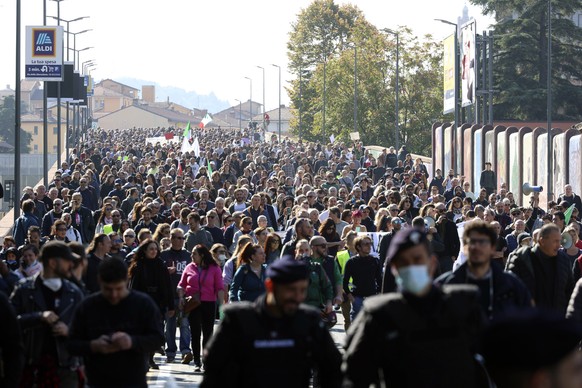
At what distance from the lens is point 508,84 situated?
76.8 metres

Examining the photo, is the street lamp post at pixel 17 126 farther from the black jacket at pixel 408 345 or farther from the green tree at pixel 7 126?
the green tree at pixel 7 126

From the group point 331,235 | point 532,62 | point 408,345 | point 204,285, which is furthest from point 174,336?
point 532,62

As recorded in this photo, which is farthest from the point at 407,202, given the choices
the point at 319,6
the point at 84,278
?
the point at 319,6

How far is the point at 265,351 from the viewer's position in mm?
6637

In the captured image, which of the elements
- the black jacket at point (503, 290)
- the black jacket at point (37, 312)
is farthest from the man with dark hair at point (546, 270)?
the black jacket at point (37, 312)

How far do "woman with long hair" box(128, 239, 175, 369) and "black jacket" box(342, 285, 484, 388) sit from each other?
8.37 metres

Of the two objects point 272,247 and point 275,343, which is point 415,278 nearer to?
point 275,343

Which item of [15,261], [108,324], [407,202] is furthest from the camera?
[407,202]

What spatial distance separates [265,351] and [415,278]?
2.61 ft

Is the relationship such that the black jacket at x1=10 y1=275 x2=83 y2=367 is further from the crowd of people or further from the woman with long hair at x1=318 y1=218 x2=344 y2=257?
the woman with long hair at x1=318 y1=218 x2=344 y2=257

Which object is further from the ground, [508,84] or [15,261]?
[508,84]

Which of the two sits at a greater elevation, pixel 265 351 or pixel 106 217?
pixel 106 217

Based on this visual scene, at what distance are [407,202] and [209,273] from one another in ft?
28.3

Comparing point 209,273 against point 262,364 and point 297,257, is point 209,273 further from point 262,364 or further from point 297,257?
point 262,364
